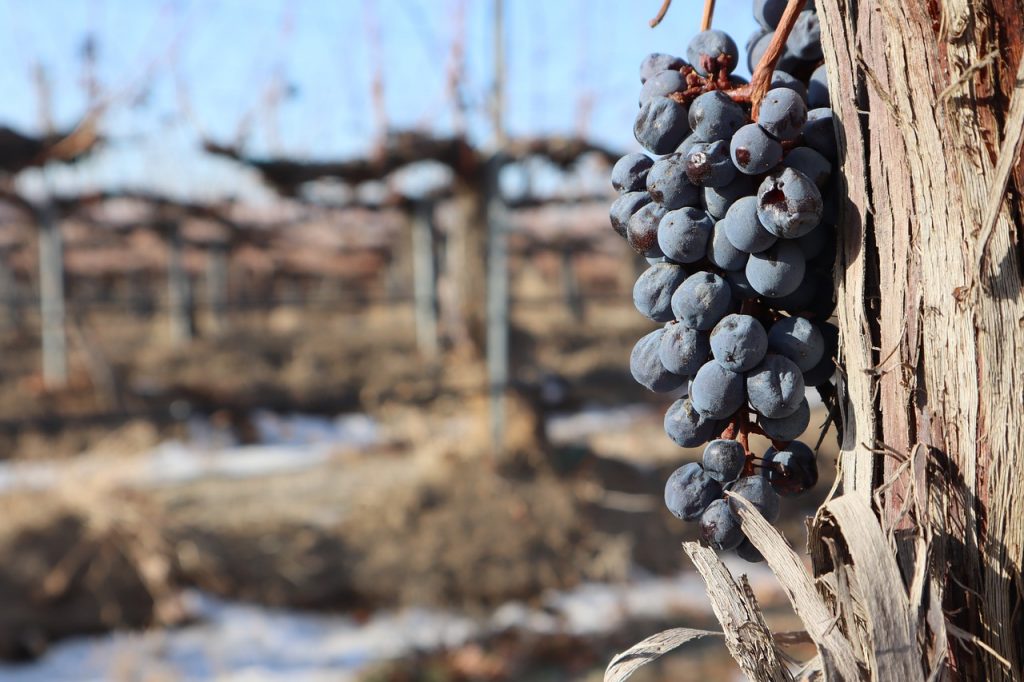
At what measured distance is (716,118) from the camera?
62cm

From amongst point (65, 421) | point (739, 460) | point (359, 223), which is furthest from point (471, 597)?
point (359, 223)

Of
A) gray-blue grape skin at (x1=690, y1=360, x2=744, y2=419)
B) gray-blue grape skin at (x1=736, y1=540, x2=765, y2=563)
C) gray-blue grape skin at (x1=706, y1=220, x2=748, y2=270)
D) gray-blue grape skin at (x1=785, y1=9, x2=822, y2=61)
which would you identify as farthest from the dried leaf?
gray-blue grape skin at (x1=785, y1=9, x2=822, y2=61)

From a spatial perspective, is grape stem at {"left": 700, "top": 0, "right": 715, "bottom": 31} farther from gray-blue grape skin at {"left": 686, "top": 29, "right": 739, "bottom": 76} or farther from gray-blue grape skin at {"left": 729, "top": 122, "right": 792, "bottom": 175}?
gray-blue grape skin at {"left": 729, "top": 122, "right": 792, "bottom": 175}

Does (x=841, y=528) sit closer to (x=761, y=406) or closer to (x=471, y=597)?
(x=761, y=406)

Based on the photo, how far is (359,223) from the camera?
66.6 feet

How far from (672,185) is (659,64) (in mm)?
129

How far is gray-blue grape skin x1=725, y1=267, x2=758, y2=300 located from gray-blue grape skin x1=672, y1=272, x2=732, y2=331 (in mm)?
11

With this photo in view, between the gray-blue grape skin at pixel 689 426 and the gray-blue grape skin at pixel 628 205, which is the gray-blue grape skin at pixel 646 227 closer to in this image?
the gray-blue grape skin at pixel 628 205

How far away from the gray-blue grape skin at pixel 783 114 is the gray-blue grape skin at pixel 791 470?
250 millimetres

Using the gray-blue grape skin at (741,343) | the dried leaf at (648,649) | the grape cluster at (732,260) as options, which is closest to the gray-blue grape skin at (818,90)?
the grape cluster at (732,260)

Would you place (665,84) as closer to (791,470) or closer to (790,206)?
(790,206)

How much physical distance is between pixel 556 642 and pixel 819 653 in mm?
4026

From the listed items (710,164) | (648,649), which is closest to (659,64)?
(710,164)

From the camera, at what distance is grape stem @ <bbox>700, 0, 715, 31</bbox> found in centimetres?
70
